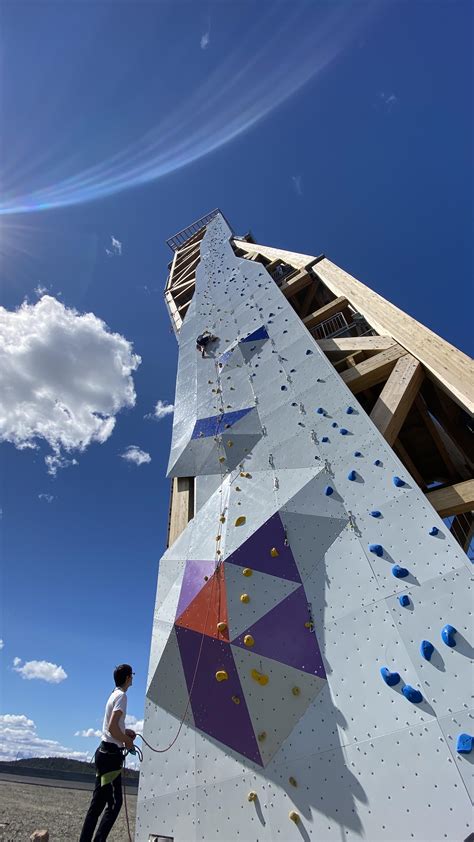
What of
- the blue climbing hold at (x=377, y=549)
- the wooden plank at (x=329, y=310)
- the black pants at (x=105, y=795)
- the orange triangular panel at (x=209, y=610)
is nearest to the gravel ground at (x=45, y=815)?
the black pants at (x=105, y=795)

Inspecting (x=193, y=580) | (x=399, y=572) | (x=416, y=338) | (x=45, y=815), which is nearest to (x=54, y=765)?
(x=45, y=815)

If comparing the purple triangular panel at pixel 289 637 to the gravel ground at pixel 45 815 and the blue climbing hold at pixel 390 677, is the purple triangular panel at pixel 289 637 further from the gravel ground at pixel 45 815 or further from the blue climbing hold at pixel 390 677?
the gravel ground at pixel 45 815

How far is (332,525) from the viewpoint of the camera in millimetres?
3518

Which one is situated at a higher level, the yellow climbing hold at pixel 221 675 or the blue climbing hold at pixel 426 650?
the yellow climbing hold at pixel 221 675

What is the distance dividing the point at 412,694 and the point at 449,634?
1.48ft

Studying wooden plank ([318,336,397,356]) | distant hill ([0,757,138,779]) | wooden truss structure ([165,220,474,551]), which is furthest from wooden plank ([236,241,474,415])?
distant hill ([0,757,138,779])

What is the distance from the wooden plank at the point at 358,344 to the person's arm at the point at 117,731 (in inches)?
201

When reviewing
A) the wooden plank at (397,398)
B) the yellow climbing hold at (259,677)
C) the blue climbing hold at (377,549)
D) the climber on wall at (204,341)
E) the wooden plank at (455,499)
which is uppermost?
the climber on wall at (204,341)

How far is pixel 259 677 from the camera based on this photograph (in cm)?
304

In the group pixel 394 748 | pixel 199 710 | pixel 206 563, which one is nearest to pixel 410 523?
pixel 394 748

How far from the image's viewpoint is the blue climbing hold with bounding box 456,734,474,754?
2.04m

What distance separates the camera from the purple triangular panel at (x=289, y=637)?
2920mm

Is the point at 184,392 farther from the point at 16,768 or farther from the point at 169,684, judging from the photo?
the point at 16,768

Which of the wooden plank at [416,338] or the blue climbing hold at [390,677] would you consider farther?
the wooden plank at [416,338]
